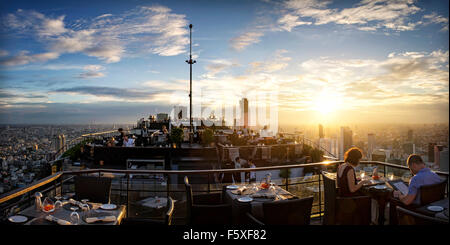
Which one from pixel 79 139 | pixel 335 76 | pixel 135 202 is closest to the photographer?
pixel 135 202

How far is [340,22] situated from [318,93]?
8.05m

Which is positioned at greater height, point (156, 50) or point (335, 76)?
point (156, 50)

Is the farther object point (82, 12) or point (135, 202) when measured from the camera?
point (82, 12)

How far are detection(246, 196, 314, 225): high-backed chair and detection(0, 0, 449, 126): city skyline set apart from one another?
4656mm

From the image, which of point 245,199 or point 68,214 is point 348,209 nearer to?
point 245,199

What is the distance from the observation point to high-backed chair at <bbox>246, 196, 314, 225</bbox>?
2773mm

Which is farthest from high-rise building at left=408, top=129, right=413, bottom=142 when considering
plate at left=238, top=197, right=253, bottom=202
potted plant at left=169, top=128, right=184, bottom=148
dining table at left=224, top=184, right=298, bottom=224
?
potted plant at left=169, top=128, right=184, bottom=148

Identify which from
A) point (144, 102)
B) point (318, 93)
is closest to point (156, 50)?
point (318, 93)

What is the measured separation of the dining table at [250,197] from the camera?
3.41 metres

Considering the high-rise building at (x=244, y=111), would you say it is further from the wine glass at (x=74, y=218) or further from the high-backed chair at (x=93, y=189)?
the wine glass at (x=74, y=218)

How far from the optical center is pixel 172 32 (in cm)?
930

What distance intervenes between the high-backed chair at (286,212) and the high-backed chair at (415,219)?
1.07 meters

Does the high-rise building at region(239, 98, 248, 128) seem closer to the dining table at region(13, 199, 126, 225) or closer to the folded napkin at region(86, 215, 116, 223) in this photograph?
the dining table at region(13, 199, 126, 225)
